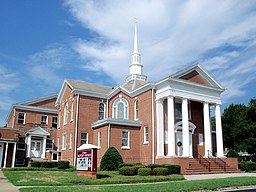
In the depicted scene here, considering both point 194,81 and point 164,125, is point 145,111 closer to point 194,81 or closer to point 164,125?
point 164,125

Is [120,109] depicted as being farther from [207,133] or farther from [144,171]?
[144,171]

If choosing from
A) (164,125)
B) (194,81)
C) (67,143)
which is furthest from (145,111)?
(67,143)

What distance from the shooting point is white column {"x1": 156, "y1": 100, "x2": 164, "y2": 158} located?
2684cm

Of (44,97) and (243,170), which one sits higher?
(44,97)

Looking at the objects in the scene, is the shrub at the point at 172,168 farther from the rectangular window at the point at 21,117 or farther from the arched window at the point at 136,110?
the rectangular window at the point at 21,117

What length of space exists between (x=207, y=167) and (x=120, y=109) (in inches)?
488

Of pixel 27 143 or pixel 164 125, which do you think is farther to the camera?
pixel 27 143

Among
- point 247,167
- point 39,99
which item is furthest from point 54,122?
point 247,167

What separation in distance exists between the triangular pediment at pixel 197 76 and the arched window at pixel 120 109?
8.11 meters

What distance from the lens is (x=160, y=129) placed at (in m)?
27.4

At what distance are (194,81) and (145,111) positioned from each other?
594 centimetres

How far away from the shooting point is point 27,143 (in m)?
35.8

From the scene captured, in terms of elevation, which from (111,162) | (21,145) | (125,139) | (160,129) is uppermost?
(160,129)

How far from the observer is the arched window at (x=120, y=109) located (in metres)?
33.0
